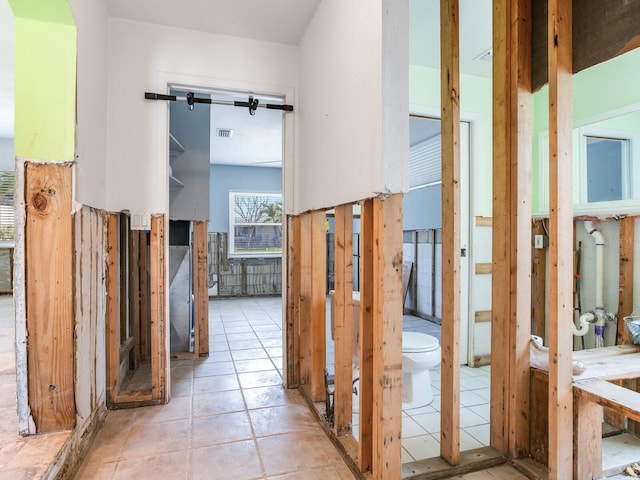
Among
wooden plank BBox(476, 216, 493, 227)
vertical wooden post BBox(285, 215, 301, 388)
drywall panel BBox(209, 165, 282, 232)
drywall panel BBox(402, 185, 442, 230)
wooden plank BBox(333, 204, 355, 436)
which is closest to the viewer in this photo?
wooden plank BBox(333, 204, 355, 436)

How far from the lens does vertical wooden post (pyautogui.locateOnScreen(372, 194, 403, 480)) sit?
145 cm

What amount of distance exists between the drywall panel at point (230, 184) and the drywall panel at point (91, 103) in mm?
4606

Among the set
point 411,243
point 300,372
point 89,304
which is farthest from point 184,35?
point 411,243

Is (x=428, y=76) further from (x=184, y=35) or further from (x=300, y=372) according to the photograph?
(x=300, y=372)

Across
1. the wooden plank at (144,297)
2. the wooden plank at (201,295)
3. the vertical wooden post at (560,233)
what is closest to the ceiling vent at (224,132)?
the wooden plank at (201,295)

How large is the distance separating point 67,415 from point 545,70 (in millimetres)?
2680

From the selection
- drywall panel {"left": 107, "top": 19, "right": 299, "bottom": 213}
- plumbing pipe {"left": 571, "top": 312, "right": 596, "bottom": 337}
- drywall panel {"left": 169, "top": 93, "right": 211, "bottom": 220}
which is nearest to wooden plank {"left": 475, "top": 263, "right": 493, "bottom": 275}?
plumbing pipe {"left": 571, "top": 312, "right": 596, "bottom": 337}

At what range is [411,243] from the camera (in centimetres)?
550

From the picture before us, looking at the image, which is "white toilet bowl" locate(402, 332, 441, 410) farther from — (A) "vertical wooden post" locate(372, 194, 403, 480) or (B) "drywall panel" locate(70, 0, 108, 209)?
(B) "drywall panel" locate(70, 0, 108, 209)

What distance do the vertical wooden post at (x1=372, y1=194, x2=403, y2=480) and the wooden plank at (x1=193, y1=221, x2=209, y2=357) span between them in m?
2.18

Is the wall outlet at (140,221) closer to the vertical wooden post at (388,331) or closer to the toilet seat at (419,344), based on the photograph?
the vertical wooden post at (388,331)

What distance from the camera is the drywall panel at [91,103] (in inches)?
69.7

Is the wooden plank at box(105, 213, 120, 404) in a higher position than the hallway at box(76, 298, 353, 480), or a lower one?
higher

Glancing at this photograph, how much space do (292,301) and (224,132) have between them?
3195 millimetres
